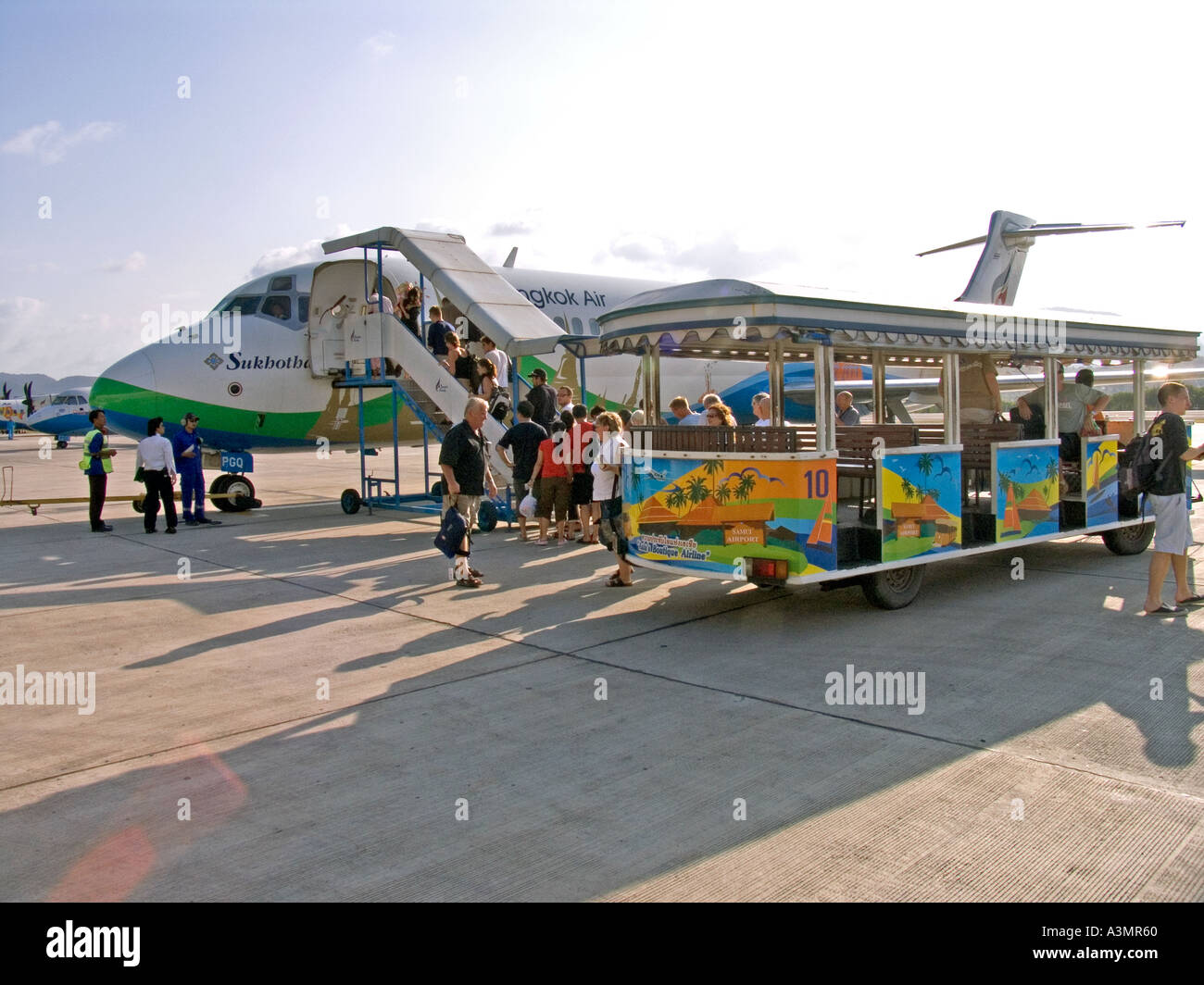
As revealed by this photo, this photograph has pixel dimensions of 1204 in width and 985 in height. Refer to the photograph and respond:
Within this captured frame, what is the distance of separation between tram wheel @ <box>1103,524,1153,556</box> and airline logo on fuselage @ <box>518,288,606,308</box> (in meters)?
10.5

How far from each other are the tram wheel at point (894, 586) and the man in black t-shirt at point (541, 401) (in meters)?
5.73

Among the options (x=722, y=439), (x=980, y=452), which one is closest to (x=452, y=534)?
(x=722, y=439)

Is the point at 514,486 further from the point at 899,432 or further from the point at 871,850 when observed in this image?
the point at 871,850

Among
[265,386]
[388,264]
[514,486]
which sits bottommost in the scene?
[514,486]

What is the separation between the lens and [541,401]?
42.5 feet

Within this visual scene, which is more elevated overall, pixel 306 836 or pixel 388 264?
pixel 388 264

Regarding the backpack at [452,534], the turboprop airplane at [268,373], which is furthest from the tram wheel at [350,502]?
the backpack at [452,534]

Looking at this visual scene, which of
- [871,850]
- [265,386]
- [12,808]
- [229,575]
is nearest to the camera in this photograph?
[871,850]

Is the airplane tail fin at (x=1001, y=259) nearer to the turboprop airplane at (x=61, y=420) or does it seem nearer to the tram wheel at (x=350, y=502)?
the tram wheel at (x=350, y=502)

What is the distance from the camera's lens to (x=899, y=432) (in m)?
9.38

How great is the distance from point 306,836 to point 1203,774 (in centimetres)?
418

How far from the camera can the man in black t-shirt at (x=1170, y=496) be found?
7.68 m

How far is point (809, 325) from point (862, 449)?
5.81ft
